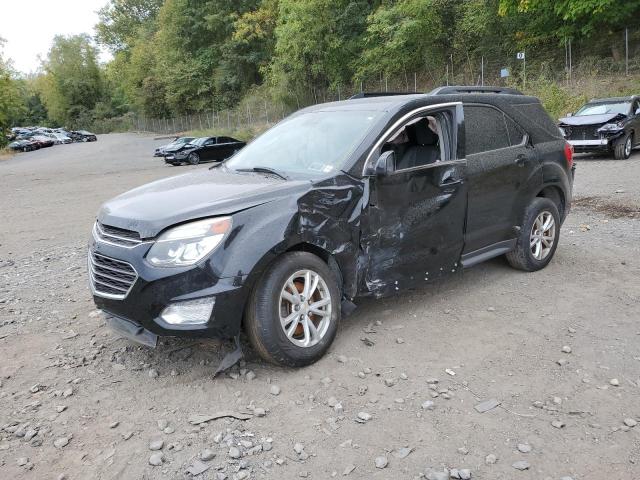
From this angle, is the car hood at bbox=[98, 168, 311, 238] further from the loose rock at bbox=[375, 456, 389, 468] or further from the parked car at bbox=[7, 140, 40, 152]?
the parked car at bbox=[7, 140, 40, 152]

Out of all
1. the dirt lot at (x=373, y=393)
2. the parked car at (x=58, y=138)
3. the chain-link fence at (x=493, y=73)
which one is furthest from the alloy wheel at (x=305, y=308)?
the parked car at (x=58, y=138)

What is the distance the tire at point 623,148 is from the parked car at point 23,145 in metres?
47.9

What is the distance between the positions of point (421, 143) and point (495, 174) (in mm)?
779

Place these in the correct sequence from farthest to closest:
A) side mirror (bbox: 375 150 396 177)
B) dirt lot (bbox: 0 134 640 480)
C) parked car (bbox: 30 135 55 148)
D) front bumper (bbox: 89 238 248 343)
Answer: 1. parked car (bbox: 30 135 55 148)
2. side mirror (bbox: 375 150 396 177)
3. front bumper (bbox: 89 238 248 343)
4. dirt lot (bbox: 0 134 640 480)

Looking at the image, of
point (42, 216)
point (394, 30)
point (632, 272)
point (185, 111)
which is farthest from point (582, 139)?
point (185, 111)

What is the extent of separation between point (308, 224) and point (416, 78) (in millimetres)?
34416

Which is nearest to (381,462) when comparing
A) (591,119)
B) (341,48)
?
(591,119)

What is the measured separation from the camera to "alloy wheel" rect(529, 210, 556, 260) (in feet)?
18.5

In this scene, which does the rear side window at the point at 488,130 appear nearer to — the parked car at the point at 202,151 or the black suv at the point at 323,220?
the black suv at the point at 323,220

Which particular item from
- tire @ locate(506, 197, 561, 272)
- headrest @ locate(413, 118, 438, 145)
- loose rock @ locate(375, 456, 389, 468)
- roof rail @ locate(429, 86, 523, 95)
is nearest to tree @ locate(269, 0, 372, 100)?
roof rail @ locate(429, 86, 523, 95)

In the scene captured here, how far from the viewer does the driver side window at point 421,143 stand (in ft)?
15.5

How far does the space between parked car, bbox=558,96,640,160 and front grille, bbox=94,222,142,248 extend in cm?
1387

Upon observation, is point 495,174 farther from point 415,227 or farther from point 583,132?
point 583,132

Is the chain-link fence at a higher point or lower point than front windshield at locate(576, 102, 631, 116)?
higher
